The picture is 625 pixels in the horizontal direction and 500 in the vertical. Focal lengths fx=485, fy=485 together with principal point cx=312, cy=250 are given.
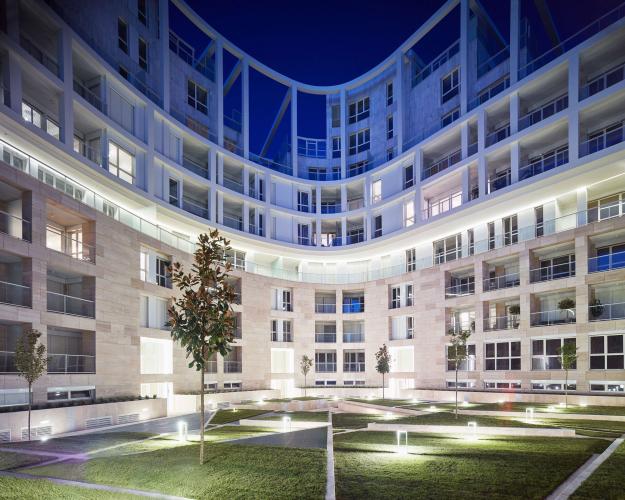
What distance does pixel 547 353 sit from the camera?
32.8 meters

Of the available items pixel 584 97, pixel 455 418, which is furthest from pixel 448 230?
pixel 455 418

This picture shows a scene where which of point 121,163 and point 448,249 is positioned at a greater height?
point 121,163

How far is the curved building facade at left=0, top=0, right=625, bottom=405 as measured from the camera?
2605 cm

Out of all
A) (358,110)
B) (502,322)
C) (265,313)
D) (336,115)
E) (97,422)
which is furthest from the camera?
(336,115)

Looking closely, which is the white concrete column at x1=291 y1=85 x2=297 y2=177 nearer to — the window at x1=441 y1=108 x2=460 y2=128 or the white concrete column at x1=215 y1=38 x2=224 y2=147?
the white concrete column at x1=215 y1=38 x2=224 y2=147

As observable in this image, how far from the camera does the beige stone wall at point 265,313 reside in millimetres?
22625

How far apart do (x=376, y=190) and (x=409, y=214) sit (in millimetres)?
5963

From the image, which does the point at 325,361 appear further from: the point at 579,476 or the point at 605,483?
the point at 605,483

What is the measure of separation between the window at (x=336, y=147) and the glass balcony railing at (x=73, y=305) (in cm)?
3661

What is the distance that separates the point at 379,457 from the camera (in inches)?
540

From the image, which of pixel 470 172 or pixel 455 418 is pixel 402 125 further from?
pixel 455 418

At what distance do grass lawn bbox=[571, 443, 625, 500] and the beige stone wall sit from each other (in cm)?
1950

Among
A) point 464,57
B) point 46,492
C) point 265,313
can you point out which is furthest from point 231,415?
point 464,57

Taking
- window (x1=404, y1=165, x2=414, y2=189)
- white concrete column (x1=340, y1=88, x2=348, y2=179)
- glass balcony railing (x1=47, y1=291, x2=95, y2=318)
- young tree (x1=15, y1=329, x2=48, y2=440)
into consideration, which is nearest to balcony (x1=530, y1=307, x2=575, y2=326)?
window (x1=404, y1=165, x2=414, y2=189)
